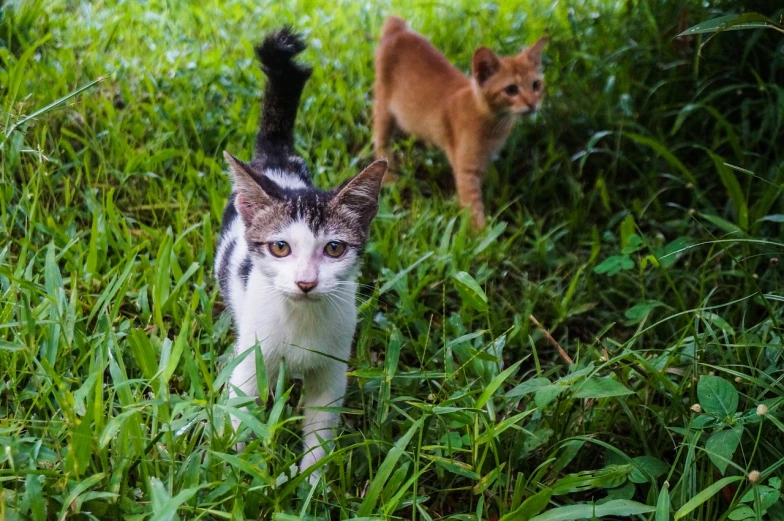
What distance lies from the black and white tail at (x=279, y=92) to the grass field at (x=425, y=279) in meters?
0.33

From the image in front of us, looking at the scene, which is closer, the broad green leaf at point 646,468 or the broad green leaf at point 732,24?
the broad green leaf at point 732,24

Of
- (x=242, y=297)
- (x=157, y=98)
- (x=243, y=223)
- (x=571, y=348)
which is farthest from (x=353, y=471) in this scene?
(x=157, y=98)

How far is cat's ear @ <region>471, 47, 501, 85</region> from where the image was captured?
384 cm

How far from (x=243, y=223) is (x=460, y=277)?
0.74 meters

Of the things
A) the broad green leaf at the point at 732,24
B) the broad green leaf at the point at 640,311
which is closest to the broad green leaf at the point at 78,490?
the broad green leaf at the point at 732,24

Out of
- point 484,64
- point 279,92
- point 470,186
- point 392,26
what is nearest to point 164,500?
point 279,92

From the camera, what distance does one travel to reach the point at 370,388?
259 cm

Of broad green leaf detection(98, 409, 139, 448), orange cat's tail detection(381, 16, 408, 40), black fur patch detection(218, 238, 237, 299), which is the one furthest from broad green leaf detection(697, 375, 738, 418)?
orange cat's tail detection(381, 16, 408, 40)

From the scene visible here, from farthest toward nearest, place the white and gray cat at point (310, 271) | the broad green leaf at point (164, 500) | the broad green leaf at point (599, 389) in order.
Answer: the white and gray cat at point (310, 271)
the broad green leaf at point (599, 389)
the broad green leaf at point (164, 500)

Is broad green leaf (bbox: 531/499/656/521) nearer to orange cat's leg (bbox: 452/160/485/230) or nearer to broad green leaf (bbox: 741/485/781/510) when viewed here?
broad green leaf (bbox: 741/485/781/510)

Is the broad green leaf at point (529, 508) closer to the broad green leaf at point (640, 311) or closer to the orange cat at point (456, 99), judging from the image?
the broad green leaf at point (640, 311)

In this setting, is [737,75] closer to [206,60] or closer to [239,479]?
[206,60]

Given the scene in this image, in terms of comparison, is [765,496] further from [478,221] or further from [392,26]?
[392,26]

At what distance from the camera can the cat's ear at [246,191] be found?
2.35 m
